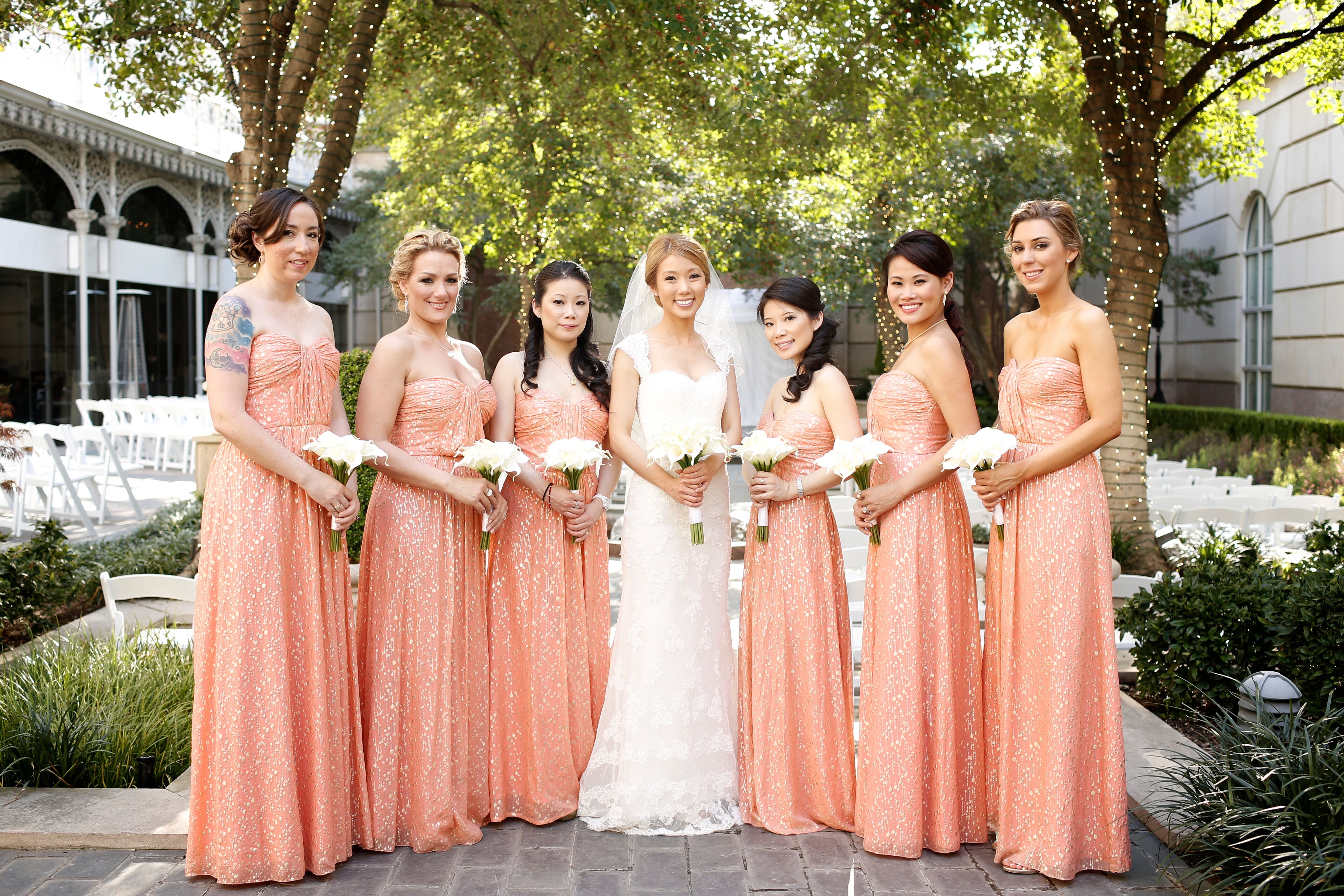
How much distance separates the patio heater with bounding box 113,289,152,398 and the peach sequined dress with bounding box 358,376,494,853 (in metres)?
18.2

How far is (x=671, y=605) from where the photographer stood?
4582mm

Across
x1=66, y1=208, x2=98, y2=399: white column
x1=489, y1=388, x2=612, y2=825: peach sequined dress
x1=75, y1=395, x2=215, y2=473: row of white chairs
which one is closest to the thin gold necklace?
x1=489, y1=388, x2=612, y2=825: peach sequined dress

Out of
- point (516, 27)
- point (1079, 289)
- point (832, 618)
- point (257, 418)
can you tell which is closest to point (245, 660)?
point (257, 418)

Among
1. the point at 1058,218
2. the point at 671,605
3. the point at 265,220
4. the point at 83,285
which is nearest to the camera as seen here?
the point at 265,220

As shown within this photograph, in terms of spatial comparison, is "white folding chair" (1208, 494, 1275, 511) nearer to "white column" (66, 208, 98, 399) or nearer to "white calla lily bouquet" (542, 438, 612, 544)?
"white calla lily bouquet" (542, 438, 612, 544)

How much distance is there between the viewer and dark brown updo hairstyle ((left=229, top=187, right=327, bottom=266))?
4008mm

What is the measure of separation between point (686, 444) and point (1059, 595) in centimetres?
151

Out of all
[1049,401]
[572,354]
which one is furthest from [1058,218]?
[572,354]

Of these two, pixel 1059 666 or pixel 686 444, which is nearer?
pixel 1059 666

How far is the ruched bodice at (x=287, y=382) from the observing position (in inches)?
156

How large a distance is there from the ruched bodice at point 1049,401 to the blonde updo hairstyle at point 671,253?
4.31 ft

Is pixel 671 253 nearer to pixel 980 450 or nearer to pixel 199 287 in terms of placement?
pixel 980 450

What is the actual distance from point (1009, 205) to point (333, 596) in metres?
20.0

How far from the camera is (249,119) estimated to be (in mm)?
8562
